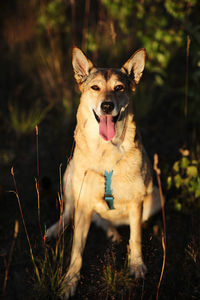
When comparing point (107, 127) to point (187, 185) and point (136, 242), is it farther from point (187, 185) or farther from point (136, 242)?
point (187, 185)

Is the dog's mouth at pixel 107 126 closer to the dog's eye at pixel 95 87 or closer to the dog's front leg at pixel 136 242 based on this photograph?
the dog's eye at pixel 95 87

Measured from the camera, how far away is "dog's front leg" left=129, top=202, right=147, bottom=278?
8.21 feet

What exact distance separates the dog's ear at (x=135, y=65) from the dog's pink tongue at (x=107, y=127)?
48 cm

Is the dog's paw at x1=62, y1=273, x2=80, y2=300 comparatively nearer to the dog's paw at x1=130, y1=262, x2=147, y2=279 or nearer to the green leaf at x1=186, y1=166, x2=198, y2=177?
the dog's paw at x1=130, y1=262, x2=147, y2=279

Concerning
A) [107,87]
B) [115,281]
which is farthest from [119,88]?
[115,281]

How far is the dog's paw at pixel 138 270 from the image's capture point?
252cm

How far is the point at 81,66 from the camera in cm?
258

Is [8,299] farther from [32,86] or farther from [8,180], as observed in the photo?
[32,86]

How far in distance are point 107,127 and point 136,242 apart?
44.8 inches

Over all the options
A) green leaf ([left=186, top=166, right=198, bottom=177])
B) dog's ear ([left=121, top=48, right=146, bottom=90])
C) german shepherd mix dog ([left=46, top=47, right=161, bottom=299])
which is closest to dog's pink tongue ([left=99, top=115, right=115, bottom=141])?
german shepherd mix dog ([left=46, top=47, right=161, bottom=299])

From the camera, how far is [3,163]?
4.07 metres

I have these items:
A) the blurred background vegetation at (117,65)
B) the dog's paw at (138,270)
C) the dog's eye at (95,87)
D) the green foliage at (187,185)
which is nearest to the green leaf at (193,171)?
the green foliage at (187,185)

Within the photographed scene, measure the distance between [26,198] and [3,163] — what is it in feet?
2.81

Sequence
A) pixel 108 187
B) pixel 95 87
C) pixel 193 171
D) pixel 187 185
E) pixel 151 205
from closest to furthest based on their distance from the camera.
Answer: pixel 108 187 → pixel 95 87 → pixel 151 205 → pixel 193 171 → pixel 187 185
